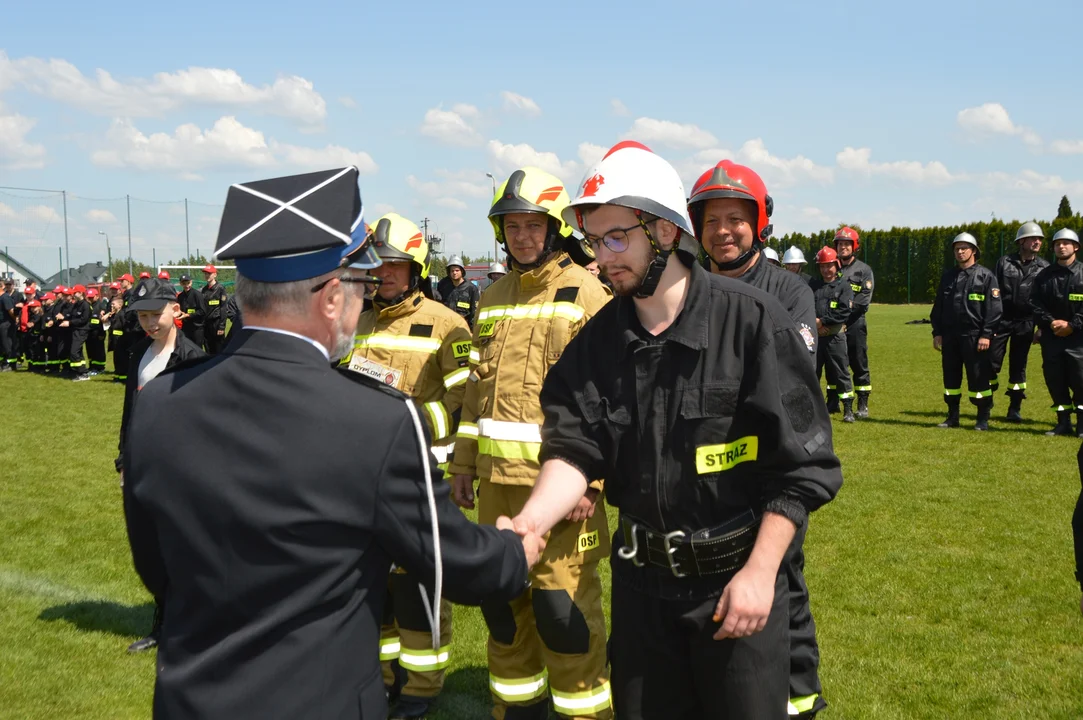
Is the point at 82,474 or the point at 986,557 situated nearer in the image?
the point at 986,557

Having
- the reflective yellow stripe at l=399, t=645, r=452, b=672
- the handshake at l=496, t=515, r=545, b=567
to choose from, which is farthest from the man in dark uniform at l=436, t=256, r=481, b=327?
the handshake at l=496, t=515, r=545, b=567

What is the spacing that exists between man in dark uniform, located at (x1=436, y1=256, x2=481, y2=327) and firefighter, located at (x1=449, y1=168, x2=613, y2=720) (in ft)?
40.7

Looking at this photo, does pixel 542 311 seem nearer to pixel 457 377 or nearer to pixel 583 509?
pixel 457 377

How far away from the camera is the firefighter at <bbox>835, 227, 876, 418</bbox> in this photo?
43.0 ft

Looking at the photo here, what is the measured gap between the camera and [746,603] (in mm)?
2531

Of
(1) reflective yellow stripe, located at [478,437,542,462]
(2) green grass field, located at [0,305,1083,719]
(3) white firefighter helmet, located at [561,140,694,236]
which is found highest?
(3) white firefighter helmet, located at [561,140,694,236]

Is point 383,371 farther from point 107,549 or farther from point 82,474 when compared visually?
point 82,474

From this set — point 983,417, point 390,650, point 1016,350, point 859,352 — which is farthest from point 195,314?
point 390,650

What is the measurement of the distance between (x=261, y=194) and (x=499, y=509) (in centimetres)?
261

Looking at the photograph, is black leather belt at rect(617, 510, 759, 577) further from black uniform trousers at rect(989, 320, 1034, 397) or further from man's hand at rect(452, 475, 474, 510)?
black uniform trousers at rect(989, 320, 1034, 397)

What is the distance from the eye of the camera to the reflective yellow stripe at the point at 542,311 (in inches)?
173

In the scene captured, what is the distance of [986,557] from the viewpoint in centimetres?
700

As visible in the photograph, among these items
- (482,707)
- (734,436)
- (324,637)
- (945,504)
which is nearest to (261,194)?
(324,637)

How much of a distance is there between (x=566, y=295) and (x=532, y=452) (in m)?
0.80
